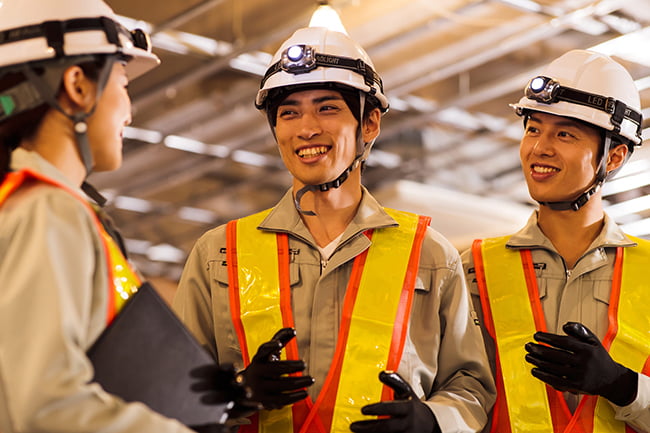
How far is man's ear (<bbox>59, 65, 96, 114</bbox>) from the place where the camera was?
2461mm

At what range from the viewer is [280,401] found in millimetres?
3043

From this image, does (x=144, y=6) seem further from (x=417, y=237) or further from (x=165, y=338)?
(x=165, y=338)

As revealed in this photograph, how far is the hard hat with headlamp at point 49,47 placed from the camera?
243cm

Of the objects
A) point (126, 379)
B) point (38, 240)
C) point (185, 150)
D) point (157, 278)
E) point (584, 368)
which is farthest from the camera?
point (157, 278)

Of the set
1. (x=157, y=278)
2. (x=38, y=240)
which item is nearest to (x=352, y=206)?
(x=38, y=240)

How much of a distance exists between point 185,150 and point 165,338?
9.41 m

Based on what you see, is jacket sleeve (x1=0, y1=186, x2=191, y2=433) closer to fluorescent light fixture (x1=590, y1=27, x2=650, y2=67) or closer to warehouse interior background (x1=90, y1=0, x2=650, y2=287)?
warehouse interior background (x1=90, y1=0, x2=650, y2=287)

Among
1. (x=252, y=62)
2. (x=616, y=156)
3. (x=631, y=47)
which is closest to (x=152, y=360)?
(x=616, y=156)

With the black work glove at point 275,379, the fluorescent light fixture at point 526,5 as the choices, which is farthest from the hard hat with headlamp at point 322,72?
the fluorescent light fixture at point 526,5

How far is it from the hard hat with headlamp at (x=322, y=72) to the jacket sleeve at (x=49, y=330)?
1.46 m

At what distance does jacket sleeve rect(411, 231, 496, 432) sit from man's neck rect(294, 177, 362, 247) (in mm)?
328

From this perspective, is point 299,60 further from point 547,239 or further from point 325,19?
point 325,19

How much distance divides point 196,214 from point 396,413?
11893 millimetres

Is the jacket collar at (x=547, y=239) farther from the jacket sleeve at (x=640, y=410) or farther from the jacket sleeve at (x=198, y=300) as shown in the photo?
the jacket sleeve at (x=198, y=300)
